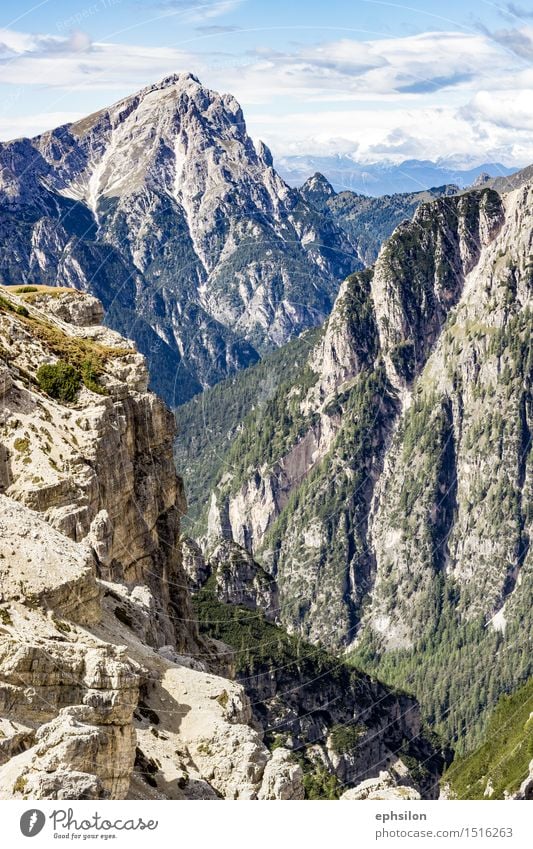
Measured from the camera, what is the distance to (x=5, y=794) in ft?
149

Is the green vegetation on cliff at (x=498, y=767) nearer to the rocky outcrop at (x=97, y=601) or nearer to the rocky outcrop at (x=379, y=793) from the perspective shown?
the rocky outcrop at (x=97, y=601)

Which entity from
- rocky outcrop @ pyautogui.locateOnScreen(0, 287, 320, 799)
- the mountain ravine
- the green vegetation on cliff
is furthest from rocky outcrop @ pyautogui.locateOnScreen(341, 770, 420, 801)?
the green vegetation on cliff

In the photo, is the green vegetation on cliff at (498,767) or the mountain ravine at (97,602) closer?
the mountain ravine at (97,602)

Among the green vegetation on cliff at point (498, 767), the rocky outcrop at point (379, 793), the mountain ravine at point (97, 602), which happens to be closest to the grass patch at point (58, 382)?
the mountain ravine at point (97, 602)

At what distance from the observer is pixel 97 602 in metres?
65.9

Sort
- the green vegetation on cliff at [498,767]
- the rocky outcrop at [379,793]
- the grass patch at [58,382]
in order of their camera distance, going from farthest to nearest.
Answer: the green vegetation on cliff at [498,767]
the grass patch at [58,382]
the rocky outcrop at [379,793]

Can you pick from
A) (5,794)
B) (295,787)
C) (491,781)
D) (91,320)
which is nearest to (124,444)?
(91,320)

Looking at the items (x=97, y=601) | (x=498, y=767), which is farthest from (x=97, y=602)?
(x=498, y=767)

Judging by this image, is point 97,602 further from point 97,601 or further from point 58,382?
point 58,382

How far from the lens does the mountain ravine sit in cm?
5194

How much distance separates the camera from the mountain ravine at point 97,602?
5194 cm

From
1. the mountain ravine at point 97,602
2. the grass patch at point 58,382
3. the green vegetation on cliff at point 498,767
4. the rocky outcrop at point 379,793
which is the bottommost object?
the green vegetation on cliff at point 498,767

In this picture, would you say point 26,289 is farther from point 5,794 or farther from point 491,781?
point 5,794
